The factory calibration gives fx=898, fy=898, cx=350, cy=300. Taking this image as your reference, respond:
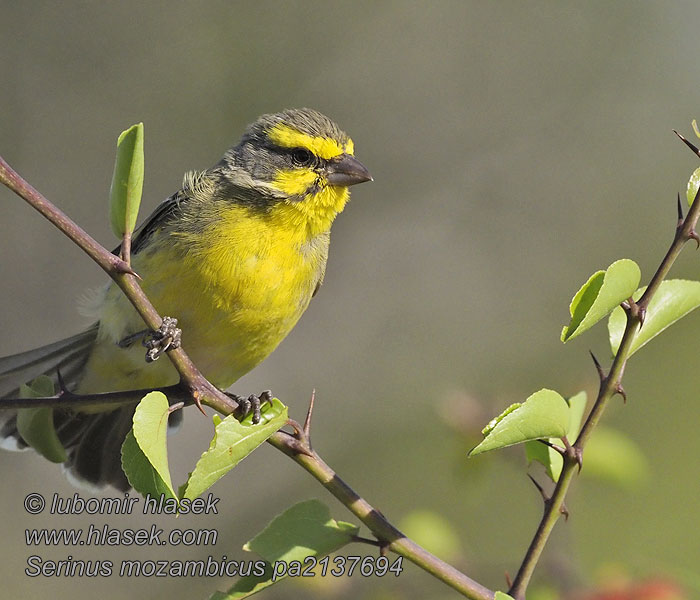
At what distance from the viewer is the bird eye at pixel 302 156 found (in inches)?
179

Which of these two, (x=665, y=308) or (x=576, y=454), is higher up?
(x=665, y=308)

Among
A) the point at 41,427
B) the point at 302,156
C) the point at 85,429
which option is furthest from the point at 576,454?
the point at 85,429

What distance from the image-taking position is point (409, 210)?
11469 millimetres

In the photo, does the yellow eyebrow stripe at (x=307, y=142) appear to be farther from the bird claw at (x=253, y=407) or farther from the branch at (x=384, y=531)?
the branch at (x=384, y=531)

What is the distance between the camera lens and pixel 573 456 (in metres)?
2.20

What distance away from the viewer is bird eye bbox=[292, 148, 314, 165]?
14.9 feet

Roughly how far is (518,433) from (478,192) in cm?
1017

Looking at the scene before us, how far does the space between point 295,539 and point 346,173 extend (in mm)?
2423

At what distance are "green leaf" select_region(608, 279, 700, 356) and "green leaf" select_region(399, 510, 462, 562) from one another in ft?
3.94

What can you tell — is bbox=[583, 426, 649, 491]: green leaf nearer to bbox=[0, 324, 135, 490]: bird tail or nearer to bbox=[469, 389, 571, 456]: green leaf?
bbox=[469, 389, 571, 456]: green leaf

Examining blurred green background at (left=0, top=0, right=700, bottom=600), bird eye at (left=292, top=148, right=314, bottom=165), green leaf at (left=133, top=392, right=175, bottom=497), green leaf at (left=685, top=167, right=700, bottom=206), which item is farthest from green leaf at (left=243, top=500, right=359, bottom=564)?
blurred green background at (left=0, top=0, right=700, bottom=600)

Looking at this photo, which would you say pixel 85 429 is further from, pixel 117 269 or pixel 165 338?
pixel 117 269

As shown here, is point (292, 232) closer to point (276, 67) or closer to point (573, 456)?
point (573, 456)

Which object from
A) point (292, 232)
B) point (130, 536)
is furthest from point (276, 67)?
point (130, 536)
